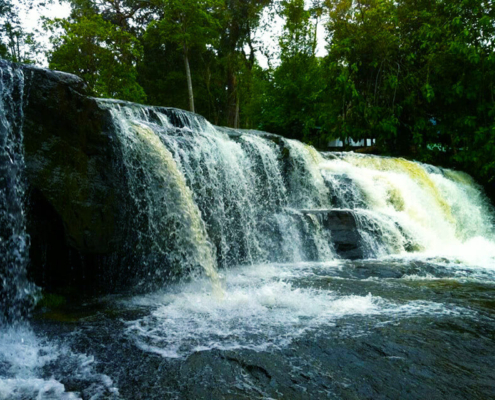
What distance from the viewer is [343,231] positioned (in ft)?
26.1

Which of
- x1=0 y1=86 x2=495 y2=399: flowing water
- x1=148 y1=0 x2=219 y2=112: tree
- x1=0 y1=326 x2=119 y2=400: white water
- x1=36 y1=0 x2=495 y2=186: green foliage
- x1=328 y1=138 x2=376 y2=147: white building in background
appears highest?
x1=148 y1=0 x2=219 y2=112: tree

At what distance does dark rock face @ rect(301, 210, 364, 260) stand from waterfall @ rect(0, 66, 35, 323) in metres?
5.26

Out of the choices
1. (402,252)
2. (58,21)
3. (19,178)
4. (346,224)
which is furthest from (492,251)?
(58,21)

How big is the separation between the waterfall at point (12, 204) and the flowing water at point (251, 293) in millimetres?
17

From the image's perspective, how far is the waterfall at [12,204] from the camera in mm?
4324

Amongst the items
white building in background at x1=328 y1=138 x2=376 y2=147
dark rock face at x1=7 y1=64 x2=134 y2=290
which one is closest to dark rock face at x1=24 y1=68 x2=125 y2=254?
dark rock face at x1=7 y1=64 x2=134 y2=290

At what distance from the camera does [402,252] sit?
8156mm

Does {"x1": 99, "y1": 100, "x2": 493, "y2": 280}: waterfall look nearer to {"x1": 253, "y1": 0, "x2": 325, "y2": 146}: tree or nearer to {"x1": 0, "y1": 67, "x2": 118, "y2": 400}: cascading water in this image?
{"x1": 0, "y1": 67, "x2": 118, "y2": 400}: cascading water

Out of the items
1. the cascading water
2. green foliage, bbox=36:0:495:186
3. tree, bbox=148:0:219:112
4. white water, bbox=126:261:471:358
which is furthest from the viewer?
tree, bbox=148:0:219:112

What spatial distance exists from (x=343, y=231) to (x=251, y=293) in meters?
3.48

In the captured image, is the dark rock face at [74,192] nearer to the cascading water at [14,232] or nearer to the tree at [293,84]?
the cascading water at [14,232]

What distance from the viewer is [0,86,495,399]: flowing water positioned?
2908 mm

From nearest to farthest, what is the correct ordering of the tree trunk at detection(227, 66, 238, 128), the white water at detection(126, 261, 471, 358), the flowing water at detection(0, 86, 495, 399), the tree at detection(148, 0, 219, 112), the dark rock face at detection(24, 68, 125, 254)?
1. the flowing water at detection(0, 86, 495, 399)
2. the white water at detection(126, 261, 471, 358)
3. the dark rock face at detection(24, 68, 125, 254)
4. the tree at detection(148, 0, 219, 112)
5. the tree trunk at detection(227, 66, 238, 128)

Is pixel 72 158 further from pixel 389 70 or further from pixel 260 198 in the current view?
pixel 389 70
